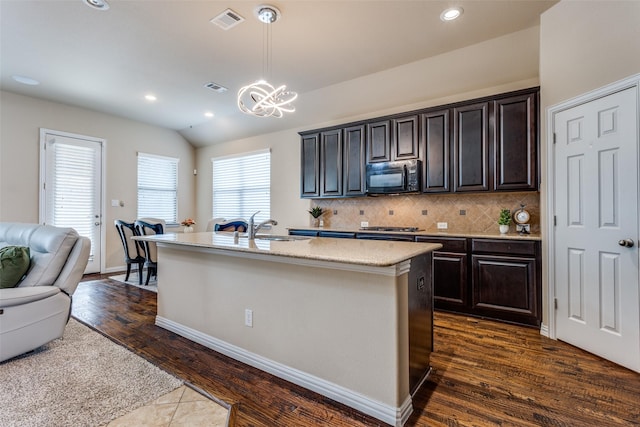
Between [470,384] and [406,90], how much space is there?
139 inches

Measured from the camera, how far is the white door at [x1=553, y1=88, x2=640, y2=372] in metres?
2.28

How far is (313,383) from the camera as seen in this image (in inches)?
78.0

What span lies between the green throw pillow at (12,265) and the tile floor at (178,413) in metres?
1.67

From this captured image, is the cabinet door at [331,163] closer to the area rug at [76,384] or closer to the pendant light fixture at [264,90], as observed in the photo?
the pendant light fixture at [264,90]

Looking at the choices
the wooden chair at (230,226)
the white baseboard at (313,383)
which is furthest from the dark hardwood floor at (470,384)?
the wooden chair at (230,226)

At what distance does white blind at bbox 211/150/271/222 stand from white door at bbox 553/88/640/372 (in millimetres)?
4615

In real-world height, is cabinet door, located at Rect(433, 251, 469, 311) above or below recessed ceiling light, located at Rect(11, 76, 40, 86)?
below

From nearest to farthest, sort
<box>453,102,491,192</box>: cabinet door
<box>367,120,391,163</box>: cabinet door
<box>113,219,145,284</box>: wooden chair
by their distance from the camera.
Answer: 1. <box>453,102,491,192</box>: cabinet door
2. <box>367,120,391,163</box>: cabinet door
3. <box>113,219,145,284</box>: wooden chair

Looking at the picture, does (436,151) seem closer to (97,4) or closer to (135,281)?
(97,4)

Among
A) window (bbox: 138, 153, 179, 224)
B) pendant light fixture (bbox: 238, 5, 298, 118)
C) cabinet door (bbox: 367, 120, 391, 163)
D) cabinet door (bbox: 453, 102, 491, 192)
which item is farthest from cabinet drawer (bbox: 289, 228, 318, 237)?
window (bbox: 138, 153, 179, 224)

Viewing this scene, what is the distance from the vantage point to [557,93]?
2.81 metres

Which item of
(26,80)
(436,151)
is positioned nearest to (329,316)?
(436,151)

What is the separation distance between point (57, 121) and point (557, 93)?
7.16 m

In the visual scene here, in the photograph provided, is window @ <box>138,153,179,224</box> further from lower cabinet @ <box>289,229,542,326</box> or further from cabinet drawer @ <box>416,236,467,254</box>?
cabinet drawer @ <box>416,236,467,254</box>
